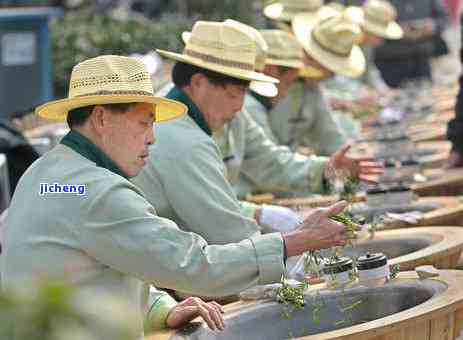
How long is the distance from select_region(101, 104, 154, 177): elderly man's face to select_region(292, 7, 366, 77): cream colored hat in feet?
14.9

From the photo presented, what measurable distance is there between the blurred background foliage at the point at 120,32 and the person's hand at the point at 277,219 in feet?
23.4

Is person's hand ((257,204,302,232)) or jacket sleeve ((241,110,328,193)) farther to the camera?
jacket sleeve ((241,110,328,193))

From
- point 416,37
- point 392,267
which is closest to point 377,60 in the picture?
point 416,37

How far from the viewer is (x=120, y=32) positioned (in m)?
13.2

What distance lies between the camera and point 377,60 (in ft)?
57.4

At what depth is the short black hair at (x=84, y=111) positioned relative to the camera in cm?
333

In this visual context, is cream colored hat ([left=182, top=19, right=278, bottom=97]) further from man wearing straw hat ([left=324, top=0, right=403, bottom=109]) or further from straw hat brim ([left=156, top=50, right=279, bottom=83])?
man wearing straw hat ([left=324, top=0, right=403, bottom=109])

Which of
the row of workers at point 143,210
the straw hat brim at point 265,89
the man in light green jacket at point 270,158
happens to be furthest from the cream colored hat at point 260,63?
the row of workers at point 143,210

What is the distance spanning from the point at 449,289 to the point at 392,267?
1.48 ft

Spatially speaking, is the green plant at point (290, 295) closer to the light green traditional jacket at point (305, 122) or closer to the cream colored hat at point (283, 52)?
the cream colored hat at point (283, 52)

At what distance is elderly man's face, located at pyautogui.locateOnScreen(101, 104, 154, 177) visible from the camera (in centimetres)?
332

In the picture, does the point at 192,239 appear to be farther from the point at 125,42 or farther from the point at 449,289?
the point at 125,42

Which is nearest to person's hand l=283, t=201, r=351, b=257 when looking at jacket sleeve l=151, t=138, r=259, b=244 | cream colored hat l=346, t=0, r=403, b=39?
jacket sleeve l=151, t=138, r=259, b=244

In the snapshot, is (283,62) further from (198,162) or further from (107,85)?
(107,85)
